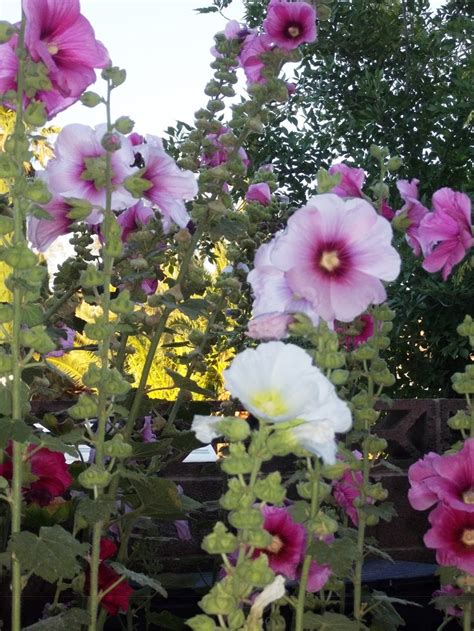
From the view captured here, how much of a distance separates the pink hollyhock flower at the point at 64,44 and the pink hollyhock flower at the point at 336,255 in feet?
1.20

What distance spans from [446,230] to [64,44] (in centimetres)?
60

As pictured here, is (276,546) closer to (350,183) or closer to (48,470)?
(48,470)

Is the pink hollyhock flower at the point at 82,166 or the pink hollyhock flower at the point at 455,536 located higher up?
the pink hollyhock flower at the point at 82,166

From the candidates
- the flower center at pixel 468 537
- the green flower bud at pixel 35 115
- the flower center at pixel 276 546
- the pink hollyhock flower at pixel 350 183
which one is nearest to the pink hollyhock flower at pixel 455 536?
the flower center at pixel 468 537

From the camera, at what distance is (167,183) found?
1.34 metres

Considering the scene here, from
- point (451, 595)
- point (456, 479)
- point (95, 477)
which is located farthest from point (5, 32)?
point (451, 595)

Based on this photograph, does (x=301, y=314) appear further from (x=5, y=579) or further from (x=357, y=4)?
(x=357, y=4)

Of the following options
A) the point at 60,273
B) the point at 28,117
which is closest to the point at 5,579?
the point at 60,273

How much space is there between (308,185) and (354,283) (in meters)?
4.39

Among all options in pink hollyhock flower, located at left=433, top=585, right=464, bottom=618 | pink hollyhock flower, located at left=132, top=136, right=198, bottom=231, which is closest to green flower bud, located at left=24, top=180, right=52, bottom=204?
pink hollyhock flower, located at left=132, top=136, right=198, bottom=231

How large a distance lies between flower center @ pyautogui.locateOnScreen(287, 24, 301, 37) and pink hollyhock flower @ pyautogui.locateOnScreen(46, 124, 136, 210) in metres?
0.29

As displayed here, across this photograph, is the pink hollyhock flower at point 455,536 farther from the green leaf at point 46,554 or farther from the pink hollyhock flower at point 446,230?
the green leaf at point 46,554

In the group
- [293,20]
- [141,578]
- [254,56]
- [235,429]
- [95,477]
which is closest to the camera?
[235,429]

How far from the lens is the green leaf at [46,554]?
3.51 feet
